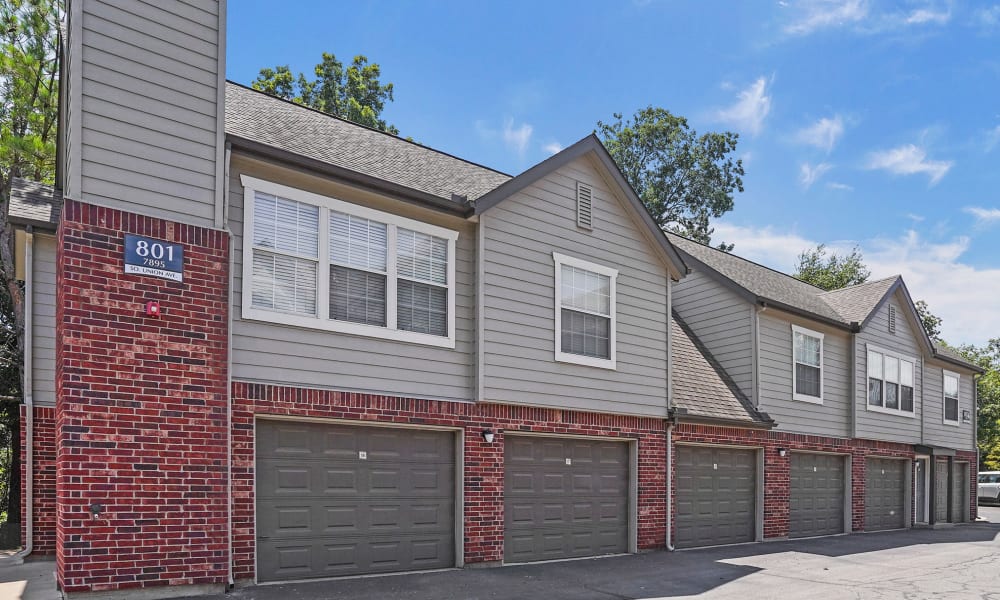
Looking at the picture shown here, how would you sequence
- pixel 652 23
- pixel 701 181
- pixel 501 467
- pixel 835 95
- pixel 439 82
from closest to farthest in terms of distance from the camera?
pixel 501 467 → pixel 652 23 → pixel 835 95 → pixel 439 82 → pixel 701 181

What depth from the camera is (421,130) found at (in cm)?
3166

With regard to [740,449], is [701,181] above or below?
above

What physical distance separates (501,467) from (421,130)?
2308cm

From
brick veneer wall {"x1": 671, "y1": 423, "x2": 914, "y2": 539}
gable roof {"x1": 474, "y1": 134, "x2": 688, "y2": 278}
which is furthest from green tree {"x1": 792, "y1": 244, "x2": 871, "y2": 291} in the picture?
gable roof {"x1": 474, "y1": 134, "x2": 688, "y2": 278}

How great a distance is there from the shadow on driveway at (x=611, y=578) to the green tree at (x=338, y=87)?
24.1 m

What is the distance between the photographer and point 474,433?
10.7 metres

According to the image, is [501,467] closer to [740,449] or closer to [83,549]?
[83,549]

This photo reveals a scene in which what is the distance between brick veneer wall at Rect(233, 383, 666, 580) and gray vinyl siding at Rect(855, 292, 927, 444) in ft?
27.2

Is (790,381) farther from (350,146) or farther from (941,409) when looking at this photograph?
(350,146)

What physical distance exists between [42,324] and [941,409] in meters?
23.8

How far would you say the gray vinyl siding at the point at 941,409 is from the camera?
2211 centimetres

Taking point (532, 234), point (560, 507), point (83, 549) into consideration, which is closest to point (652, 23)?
point (532, 234)

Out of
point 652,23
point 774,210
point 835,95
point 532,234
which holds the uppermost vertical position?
point 652,23

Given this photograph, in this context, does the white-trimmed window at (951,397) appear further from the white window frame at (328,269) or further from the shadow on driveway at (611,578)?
the white window frame at (328,269)
